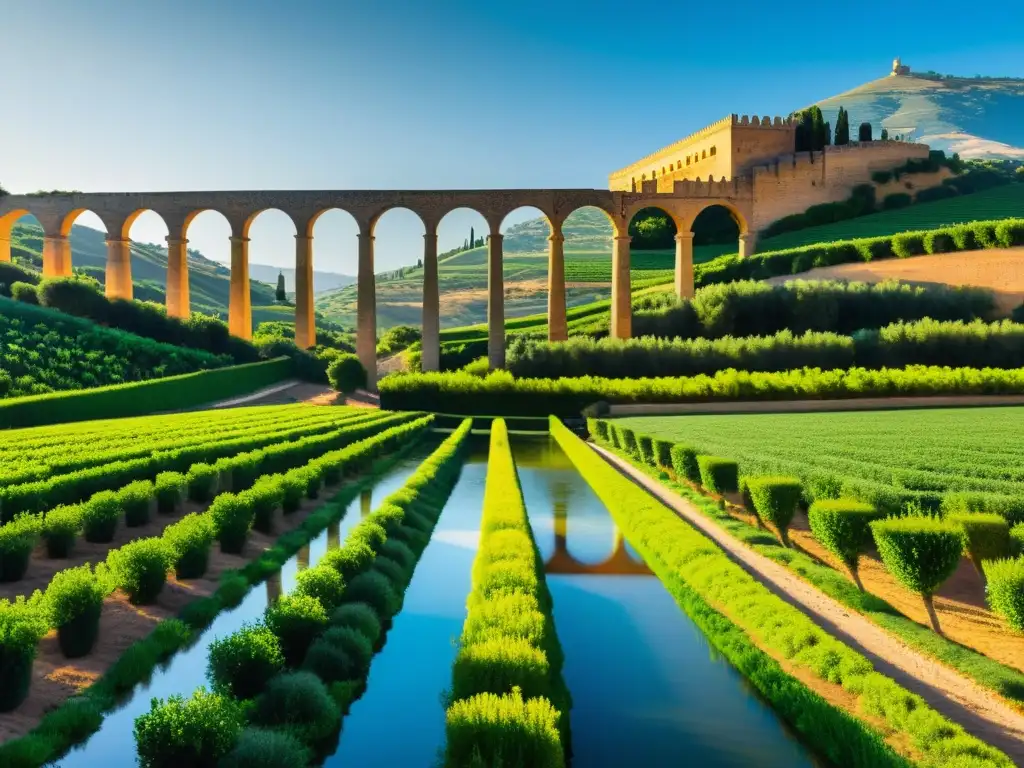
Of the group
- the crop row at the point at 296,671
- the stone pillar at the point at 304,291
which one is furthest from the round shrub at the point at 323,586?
the stone pillar at the point at 304,291

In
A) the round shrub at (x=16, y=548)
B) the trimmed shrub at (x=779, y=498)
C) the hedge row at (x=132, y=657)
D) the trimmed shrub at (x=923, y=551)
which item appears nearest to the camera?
the hedge row at (x=132, y=657)

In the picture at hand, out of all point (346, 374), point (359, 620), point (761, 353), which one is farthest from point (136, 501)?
point (761, 353)

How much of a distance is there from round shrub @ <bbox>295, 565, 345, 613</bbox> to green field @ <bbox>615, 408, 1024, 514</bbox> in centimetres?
588

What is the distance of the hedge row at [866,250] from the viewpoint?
140 feet

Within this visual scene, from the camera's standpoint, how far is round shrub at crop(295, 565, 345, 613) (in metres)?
8.07

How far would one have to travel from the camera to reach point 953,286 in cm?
4069

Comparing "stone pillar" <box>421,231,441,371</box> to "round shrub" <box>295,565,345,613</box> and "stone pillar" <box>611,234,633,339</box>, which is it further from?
"round shrub" <box>295,565,345,613</box>

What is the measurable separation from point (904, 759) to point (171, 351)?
3382cm

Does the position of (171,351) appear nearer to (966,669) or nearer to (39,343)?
(39,343)

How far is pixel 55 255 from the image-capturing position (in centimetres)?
4125

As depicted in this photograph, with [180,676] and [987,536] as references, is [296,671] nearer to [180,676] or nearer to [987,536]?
[180,676]

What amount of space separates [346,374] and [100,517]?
2723 cm

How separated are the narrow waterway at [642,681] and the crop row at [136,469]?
634 centimetres

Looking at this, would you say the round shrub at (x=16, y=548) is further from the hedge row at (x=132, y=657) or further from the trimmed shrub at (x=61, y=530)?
the hedge row at (x=132, y=657)
